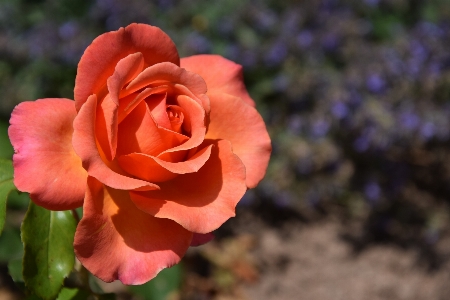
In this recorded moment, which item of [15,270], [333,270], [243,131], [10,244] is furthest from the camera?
[333,270]

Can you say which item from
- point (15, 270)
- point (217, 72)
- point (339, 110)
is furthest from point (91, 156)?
point (339, 110)

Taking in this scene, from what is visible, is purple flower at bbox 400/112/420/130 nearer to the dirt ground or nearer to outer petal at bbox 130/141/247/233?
the dirt ground

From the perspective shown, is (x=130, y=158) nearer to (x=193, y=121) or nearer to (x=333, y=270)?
(x=193, y=121)

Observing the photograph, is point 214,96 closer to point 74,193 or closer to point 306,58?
point 74,193

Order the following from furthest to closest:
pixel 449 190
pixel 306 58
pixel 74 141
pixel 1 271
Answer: pixel 449 190
pixel 306 58
pixel 1 271
pixel 74 141

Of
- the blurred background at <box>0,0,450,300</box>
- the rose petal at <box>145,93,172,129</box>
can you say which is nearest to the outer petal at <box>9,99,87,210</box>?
the rose petal at <box>145,93,172,129</box>

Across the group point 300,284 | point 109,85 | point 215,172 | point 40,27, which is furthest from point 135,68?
point 300,284

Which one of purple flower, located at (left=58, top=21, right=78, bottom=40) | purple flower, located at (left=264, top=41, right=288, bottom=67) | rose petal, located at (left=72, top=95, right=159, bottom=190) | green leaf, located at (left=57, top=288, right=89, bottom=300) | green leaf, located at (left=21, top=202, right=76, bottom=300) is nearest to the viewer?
rose petal, located at (left=72, top=95, right=159, bottom=190)
